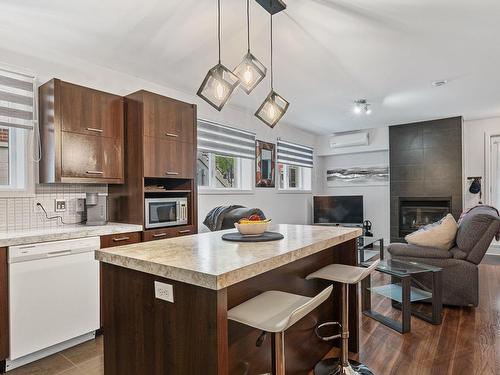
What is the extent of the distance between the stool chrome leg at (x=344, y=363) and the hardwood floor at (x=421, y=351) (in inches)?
5.9

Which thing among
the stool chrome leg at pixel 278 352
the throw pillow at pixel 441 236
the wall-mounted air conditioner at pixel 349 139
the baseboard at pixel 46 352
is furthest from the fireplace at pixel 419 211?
the baseboard at pixel 46 352

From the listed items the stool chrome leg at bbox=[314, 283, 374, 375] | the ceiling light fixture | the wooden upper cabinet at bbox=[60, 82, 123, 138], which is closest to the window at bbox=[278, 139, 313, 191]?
the ceiling light fixture

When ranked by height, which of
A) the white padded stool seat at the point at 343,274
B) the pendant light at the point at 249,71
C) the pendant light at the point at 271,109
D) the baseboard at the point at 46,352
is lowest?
the baseboard at the point at 46,352

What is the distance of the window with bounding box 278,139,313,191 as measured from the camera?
5.84m

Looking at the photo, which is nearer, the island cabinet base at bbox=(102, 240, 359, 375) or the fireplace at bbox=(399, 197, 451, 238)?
the island cabinet base at bbox=(102, 240, 359, 375)

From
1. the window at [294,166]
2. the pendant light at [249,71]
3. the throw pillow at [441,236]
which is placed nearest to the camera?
the pendant light at [249,71]

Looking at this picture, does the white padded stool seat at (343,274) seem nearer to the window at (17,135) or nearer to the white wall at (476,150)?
the window at (17,135)

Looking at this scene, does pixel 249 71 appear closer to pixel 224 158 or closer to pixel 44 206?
pixel 44 206

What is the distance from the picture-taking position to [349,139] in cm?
648

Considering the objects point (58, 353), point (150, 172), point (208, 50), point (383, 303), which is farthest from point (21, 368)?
point (383, 303)

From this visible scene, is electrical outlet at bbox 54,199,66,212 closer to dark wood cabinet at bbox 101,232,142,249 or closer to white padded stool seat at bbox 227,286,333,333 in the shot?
dark wood cabinet at bbox 101,232,142,249

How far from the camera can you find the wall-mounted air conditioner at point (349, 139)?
6.35m

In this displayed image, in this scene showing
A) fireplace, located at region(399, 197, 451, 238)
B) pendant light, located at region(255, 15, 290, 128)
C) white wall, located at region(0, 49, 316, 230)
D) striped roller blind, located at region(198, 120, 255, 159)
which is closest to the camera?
pendant light, located at region(255, 15, 290, 128)

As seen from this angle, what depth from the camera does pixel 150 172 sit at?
9.98ft
